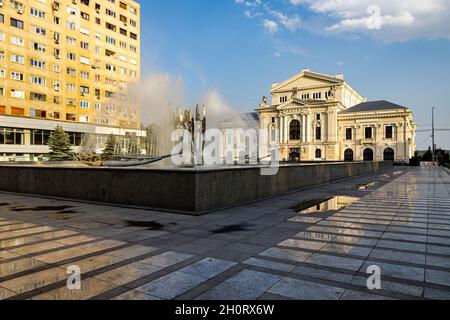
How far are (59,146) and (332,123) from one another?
5631cm

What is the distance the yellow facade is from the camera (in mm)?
41594

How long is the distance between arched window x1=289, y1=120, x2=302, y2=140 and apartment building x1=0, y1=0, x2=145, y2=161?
127ft

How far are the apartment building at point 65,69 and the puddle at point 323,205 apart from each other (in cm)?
2863

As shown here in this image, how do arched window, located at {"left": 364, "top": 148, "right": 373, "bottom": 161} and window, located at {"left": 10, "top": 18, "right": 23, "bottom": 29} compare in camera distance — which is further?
arched window, located at {"left": 364, "top": 148, "right": 373, "bottom": 161}

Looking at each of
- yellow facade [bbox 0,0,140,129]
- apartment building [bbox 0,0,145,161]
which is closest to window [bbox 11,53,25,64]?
yellow facade [bbox 0,0,140,129]

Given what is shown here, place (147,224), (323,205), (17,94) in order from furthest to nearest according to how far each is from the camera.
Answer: (17,94) → (323,205) → (147,224)

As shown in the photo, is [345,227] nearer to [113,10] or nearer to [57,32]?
[57,32]

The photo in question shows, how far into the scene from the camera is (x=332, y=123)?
7162cm

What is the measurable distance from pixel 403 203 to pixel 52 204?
42.0 ft

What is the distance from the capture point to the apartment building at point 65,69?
41.2 metres

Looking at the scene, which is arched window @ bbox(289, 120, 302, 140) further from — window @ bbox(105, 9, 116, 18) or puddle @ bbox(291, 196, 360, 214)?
puddle @ bbox(291, 196, 360, 214)

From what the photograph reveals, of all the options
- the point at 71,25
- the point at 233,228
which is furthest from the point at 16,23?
the point at 233,228

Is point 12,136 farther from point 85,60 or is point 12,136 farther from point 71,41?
point 71,41

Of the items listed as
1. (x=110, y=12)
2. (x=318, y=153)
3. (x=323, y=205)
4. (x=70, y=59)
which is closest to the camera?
(x=323, y=205)
